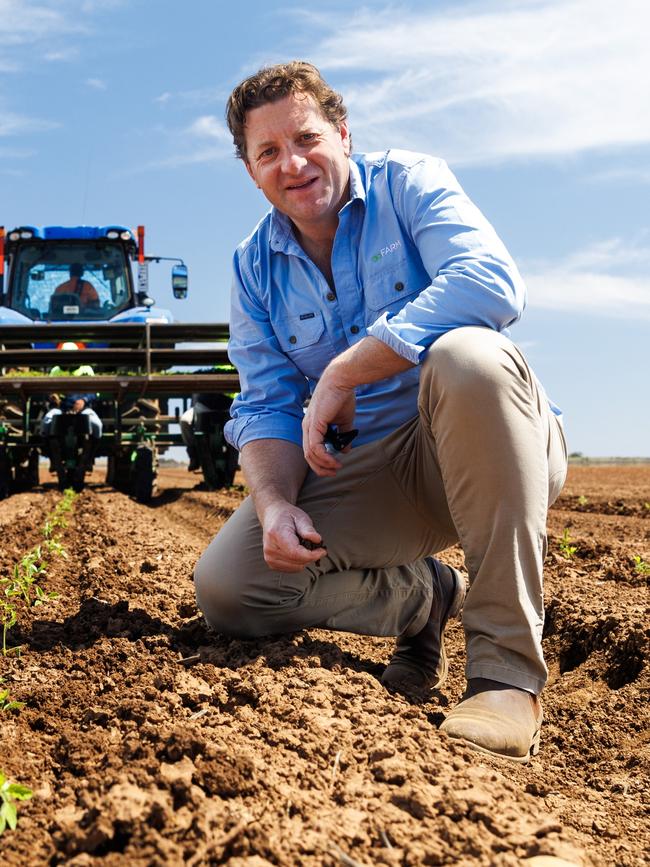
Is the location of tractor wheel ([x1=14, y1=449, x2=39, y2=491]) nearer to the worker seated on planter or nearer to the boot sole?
the worker seated on planter

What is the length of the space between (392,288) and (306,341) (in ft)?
1.16

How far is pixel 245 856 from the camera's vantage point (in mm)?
1430

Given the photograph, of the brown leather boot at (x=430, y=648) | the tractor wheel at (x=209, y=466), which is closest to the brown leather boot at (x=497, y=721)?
the brown leather boot at (x=430, y=648)

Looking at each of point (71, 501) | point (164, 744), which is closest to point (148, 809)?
point (164, 744)

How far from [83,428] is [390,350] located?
738cm

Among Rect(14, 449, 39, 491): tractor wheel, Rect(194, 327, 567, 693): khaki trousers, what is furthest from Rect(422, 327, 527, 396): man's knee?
Rect(14, 449, 39, 491): tractor wheel

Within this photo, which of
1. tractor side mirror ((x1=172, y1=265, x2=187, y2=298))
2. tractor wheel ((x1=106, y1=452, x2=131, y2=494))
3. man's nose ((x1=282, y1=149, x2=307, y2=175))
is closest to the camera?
man's nose ((x1=282, y1=149, x2=307, y2=175))

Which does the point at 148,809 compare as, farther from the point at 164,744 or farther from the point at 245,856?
the point at 164,744

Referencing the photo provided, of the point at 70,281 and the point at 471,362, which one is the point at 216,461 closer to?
the point at 70,281

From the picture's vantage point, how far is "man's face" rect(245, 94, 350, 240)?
2834 millimetres

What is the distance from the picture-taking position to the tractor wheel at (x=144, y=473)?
9.52m

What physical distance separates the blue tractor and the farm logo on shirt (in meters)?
6.07

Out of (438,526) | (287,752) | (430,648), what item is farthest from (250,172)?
(287,752)

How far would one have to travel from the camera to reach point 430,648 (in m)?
3.04
